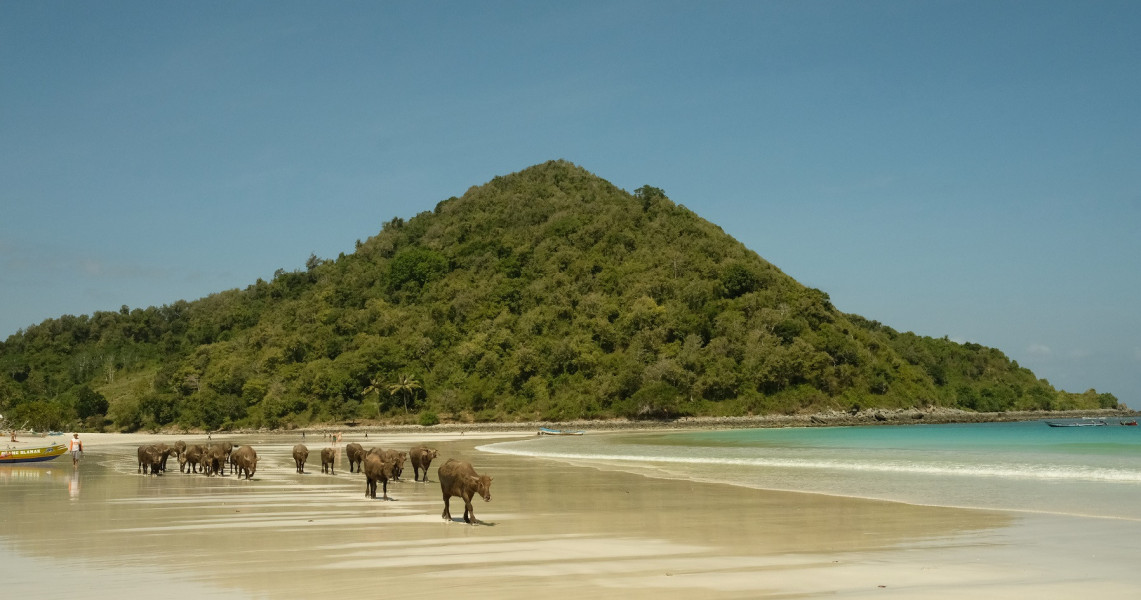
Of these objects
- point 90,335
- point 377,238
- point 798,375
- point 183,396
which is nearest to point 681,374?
point 798,375

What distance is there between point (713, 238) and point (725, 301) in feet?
51.5

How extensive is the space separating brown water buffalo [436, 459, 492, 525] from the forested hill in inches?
3190

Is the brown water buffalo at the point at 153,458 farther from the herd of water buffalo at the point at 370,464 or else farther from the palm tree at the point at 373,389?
the palm tree at the point at 373,389

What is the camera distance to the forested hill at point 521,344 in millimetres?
101062

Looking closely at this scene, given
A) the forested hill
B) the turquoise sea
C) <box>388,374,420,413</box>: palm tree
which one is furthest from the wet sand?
<box>388,374,420,413</box>: palm tree

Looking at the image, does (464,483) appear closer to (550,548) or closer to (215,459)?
(550,548)

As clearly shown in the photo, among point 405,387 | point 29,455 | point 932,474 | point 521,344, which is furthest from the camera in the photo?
point 521,344

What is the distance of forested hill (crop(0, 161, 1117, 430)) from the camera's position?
10106 cm

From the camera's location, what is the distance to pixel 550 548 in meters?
12.2

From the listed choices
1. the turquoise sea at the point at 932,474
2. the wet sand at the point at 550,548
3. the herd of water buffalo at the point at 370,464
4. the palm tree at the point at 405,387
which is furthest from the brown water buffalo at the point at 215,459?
the palm tree at the point at 405,387

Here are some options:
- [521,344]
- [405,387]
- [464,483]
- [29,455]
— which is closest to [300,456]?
[29,455]

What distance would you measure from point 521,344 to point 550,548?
96.8 m

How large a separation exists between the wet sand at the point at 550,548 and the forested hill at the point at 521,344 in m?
78.3

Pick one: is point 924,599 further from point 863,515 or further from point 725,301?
point 725,301
